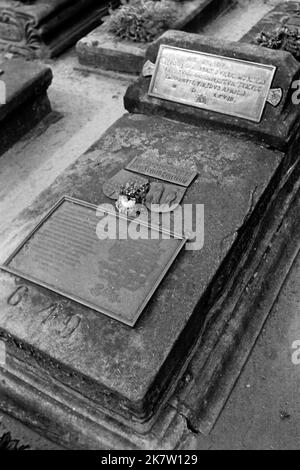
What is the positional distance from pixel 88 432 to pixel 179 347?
28.2 inches

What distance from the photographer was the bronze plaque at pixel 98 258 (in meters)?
2.70

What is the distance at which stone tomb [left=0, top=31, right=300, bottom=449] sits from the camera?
2.55m

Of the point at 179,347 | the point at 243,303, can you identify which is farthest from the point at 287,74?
Result: the point at 179,347

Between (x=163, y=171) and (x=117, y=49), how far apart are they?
2977mm

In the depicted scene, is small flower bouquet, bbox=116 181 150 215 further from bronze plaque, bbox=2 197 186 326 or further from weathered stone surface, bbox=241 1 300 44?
weathered stone surface, bbox=241 1 300 44

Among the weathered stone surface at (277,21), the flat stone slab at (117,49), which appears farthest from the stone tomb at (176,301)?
the flat stone slab at (117,49)

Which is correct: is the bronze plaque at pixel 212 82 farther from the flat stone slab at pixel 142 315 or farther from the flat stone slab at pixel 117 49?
the flat stone slab at pixel 117 49

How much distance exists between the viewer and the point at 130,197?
10.5 feet

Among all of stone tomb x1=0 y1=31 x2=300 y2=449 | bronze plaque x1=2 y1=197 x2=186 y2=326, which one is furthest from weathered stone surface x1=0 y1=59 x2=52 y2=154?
bronze plaque x1=2 y1=197 x2=186 y2=326

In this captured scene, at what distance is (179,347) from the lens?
105 inches

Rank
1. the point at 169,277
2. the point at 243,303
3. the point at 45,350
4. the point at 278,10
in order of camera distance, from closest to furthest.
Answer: the point at 45,350 < the point at 169,277 < the point at 243,303 < the point at 278,10

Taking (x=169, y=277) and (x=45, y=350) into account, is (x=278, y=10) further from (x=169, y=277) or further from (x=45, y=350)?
(x=45, y=350)

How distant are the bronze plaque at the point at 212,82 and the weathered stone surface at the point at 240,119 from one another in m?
0.05

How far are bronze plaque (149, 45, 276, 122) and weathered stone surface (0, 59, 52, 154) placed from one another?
5.31 ft
